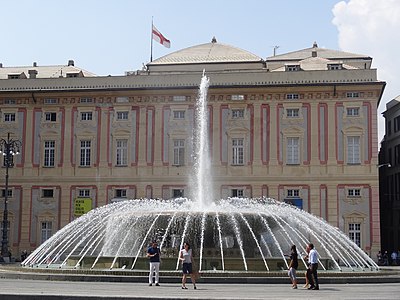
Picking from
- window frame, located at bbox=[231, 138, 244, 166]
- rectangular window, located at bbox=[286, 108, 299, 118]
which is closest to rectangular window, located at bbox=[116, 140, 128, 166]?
window frame, located at bbox=[231, 138, 244, 166]

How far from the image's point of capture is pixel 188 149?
167 feet

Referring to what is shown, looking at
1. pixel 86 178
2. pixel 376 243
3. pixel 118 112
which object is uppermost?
pixel 118 112

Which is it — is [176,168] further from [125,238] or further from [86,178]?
[125,238]

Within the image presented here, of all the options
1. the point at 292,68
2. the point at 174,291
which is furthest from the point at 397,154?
the point at 174,291

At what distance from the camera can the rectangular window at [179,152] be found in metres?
50.9

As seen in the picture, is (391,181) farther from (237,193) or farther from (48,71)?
(48,71)

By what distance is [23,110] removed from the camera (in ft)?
174

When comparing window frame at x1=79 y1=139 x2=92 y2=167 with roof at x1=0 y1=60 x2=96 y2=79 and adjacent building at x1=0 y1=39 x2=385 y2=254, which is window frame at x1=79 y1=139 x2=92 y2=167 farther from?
roof at x1=0 y1=60 x2=96 y2=79

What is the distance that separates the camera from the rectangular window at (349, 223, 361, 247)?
48.0 metres

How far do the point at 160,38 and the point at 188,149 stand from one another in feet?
41.6

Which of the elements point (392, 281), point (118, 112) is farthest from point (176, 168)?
point (392, 281)

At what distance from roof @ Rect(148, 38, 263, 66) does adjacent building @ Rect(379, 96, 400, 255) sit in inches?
534

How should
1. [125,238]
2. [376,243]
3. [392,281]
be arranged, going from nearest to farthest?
[392,281]
[125,238]
[376,243]

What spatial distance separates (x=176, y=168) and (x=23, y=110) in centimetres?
1225
